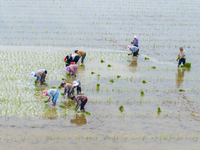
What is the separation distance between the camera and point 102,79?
13570mm

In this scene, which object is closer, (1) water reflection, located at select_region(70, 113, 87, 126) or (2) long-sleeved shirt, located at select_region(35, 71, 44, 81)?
(1) water reflection, located at select_region(70, 113, 87, 126)

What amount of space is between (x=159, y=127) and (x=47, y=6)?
24354mm

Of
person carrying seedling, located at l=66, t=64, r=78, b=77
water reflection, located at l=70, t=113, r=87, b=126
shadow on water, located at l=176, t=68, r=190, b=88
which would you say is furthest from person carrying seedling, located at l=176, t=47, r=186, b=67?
water reflection, located at l=70, t=113, r=87, b=126

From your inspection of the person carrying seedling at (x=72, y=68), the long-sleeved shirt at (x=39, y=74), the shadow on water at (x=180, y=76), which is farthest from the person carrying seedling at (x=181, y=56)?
the long-sleeved shirt at (x=39, y=74)

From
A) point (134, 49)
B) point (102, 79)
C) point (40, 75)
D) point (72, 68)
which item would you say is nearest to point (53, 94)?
point (40, 75)

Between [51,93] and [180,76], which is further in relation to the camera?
[180,76]

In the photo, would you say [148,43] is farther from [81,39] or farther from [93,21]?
[93,21]

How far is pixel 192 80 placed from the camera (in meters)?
14.1

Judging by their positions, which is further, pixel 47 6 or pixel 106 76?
pixel 47 6

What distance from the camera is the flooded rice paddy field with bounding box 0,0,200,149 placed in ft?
28.2

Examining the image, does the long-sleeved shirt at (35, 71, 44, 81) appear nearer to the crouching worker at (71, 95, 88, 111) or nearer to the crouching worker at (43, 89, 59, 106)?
the crouching worker at (43, 89, 59, 106)

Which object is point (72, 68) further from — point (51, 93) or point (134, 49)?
point (134, 49)

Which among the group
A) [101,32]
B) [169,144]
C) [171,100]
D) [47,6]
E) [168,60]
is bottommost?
[169,144]

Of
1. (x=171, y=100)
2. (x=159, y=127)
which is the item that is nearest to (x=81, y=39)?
(x=171, y=100)
